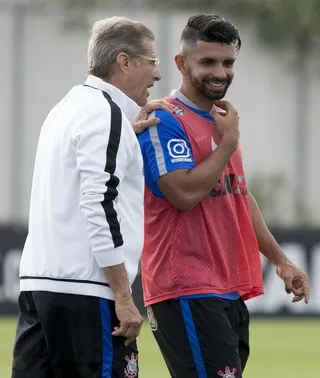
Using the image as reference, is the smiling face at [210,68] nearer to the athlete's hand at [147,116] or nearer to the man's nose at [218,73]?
the man's nose at [218,73]

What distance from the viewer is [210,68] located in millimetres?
6484

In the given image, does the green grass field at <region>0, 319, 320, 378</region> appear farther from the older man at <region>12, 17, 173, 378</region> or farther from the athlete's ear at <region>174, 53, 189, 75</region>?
the older man at <region>12, 17, 173, 378</region>

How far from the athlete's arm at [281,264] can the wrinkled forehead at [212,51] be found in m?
0.84

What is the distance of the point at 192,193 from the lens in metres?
6.29

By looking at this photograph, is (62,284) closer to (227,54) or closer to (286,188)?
(227,54)

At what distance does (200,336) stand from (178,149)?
87 centimetres

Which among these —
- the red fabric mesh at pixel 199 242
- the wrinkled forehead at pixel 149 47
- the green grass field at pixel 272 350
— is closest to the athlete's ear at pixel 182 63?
the red fabric mesh at pixel 199 242

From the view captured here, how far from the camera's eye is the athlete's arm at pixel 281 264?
6852mm

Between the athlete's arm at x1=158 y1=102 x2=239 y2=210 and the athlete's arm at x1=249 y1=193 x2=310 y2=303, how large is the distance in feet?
2.13

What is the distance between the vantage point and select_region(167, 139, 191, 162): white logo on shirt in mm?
6371

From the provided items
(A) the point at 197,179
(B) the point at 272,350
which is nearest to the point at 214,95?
(A) the point at 197,179

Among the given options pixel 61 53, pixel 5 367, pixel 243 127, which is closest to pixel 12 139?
pixel 61 53

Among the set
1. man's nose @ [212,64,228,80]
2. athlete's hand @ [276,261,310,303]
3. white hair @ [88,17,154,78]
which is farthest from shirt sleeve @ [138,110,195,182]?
athlete's hand @ [276,261,310,303]

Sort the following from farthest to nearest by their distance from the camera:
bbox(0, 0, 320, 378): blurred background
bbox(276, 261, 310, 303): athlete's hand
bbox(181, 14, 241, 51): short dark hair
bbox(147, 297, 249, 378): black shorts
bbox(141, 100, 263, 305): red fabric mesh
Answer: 1. bbox(0, 0, 320, 378): blurred background
2. bbox(276, 261, 310, 303): athlete's hand
3. bbox(181, 14, 241, 51): short dark hair
4. bbox(141, 100, 263, 305): red fabric mesh
5. bbox(147, 297, 249, 378): black shorts
